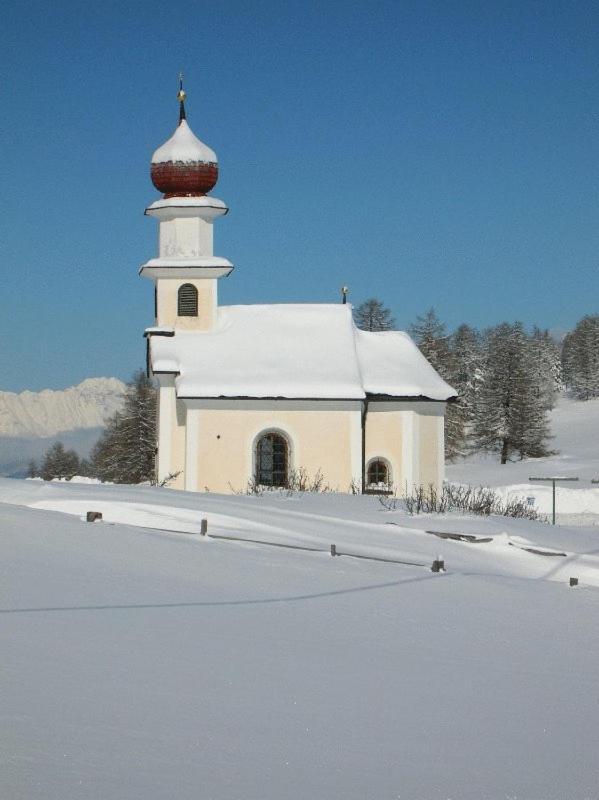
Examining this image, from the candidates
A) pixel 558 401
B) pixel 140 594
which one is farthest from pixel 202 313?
pixel 558 401

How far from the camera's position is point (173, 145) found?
29.9m

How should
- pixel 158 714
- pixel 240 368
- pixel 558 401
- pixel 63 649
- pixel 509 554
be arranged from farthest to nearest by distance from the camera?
pixel 558 401 → pixel 240 368 → pixel 509 554 → pixel 63 649 → pixel 158 714


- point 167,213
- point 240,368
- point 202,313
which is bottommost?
point 240,368

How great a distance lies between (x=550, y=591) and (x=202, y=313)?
2092 centimetres

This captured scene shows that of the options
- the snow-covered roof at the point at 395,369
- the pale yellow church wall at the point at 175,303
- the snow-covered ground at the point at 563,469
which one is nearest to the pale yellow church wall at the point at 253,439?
the snow-covered roof at the point at 395,369

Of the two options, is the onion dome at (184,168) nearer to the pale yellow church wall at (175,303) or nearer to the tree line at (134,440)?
the pale yellow church wall at (175,303)

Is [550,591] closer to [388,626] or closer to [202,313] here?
[388,626]

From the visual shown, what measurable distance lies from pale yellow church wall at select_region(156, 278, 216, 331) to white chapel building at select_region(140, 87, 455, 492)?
0.03m

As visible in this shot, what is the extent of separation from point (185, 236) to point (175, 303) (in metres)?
2.06

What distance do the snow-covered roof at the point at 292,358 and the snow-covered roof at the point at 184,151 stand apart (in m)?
4.57

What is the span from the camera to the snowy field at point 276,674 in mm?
3883

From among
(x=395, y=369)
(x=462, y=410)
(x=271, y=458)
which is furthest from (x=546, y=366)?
(x=271, y=458)

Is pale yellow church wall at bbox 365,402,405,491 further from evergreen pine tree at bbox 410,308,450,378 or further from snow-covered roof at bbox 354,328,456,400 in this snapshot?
evergreen pine tree at bbox 410,308,450,378

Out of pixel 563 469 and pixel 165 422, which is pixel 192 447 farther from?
pixel 563 469
